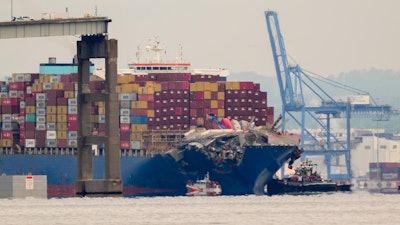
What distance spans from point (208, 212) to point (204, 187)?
57.9 m

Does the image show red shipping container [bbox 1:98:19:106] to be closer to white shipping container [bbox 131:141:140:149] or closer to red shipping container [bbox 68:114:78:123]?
red shipping container [bbox 68:114:78:123]

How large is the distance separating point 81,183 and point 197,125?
29.3 meters

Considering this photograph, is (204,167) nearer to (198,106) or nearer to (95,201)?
(198,106)

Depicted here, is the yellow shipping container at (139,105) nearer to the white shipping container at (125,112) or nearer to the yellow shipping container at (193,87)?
the white shipping container at (125,112)

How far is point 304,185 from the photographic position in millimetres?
148250

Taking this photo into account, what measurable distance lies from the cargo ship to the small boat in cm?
70

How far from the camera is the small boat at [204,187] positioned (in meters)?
159

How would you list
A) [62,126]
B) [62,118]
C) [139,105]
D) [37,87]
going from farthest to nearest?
1. [37,87]
2. [62,118]
3. [62,126]
4. [139,105]

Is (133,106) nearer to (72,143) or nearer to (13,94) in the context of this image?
(72,143)

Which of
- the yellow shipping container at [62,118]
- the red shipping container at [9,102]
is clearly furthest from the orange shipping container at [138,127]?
the red shipping container at [9,102]

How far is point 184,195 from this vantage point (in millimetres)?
159500

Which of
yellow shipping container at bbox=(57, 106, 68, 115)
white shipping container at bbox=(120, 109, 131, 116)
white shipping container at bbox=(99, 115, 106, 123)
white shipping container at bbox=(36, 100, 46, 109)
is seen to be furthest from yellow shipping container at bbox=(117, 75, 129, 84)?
white shipping container at bbox=(36, 100, 46, 109)

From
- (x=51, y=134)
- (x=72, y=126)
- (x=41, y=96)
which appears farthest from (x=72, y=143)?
(x=41, y=96)

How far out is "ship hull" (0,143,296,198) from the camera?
514ft
